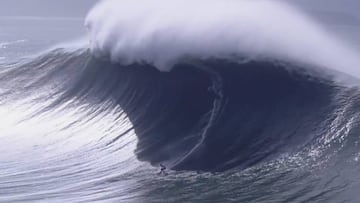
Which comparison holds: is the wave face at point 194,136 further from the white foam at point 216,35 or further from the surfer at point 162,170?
the white foam at point 216,35

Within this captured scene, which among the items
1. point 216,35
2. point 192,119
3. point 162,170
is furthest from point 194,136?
point 216,35

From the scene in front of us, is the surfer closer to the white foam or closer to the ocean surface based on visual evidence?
the ocean surface

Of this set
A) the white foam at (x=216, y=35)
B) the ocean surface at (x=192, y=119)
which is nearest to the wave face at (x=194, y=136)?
the ocean surface at (x=192, y=119)

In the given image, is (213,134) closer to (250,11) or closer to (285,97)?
(285,97)

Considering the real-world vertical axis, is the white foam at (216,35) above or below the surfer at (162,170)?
above

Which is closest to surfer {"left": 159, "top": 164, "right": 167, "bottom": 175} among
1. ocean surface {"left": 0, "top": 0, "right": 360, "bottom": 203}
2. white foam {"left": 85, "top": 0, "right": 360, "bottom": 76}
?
ocean surface {"left": 0, "top": 0, "right": 360, "bottom": 203}

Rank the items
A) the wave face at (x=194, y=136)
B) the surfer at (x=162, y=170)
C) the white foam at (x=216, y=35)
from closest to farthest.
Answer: the wave face at (x=194, y=136)
the surfer at (x=162, y=170)
the white foam at (x=216, y=35)
